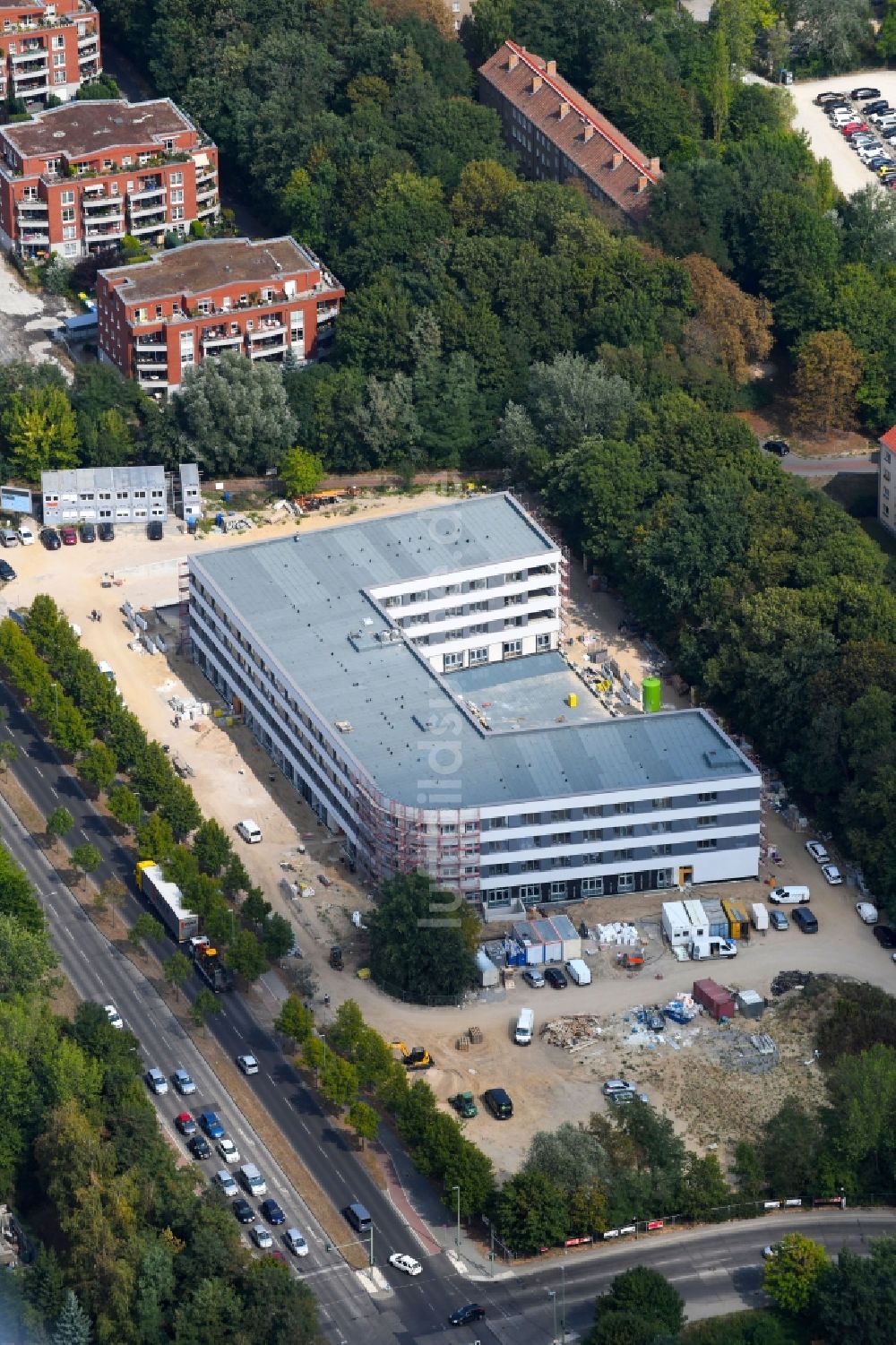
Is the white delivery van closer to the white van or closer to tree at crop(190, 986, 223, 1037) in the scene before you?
the white van

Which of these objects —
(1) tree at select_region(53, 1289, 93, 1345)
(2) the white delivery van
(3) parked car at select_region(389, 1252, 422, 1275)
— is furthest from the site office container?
(1) tree at select_region(53, 1289, 93, 1345)

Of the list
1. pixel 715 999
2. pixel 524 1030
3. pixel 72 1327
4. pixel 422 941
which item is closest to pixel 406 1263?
pixel 72 1327

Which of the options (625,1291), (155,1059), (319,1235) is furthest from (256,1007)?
(625,1291)

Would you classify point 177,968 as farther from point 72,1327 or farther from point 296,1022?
point 72,1327

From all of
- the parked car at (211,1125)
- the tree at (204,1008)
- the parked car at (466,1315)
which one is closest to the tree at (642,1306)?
the parked car at (466,1315)

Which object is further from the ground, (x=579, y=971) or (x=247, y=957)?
(x=247, y=957)

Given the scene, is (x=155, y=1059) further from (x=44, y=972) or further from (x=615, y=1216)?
(x=615, y=1216)
